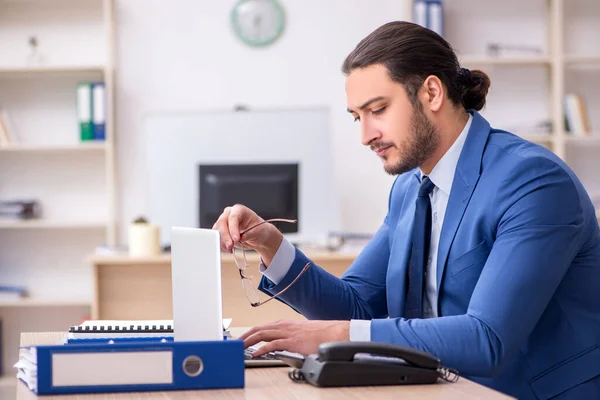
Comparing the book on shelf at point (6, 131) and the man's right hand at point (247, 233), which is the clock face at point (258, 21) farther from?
the man's right hand at point (247, 233)

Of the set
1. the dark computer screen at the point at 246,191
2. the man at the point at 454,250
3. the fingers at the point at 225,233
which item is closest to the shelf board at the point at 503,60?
the dark computer screen at the point at 246,191

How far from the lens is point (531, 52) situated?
5055 millimetres

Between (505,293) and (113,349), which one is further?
(505,293)

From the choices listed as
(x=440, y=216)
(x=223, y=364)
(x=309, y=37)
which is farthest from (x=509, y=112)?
(x=223, y=364)

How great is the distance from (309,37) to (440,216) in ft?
11.1

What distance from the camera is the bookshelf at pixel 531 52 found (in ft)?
16.7

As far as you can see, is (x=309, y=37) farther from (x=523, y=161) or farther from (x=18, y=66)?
(x=523, y=161)

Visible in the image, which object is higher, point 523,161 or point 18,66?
point 18,66

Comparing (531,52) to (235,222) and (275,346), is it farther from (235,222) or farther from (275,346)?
(275,346)

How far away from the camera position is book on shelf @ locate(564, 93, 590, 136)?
4.86 metres

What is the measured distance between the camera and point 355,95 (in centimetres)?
178

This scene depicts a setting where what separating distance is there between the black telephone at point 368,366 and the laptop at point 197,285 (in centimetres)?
17

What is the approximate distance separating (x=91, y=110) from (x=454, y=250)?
3.38 meters

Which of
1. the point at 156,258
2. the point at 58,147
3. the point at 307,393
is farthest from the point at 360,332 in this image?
the point at 58,147
